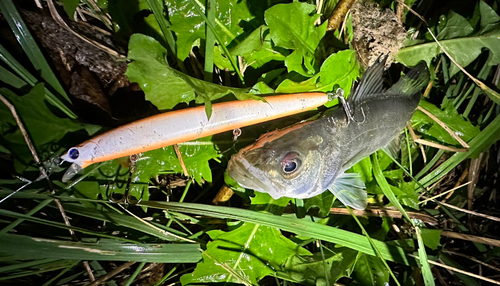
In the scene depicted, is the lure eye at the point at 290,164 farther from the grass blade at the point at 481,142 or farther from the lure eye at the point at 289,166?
the grass blade at the point at 481,142

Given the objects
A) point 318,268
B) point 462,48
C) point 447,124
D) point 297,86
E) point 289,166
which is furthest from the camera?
point 447,124

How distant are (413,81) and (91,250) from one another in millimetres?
2667

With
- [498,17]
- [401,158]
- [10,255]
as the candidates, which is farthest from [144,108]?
[498,17]

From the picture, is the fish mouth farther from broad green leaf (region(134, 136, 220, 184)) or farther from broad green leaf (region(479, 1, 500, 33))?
broad green leaf (region(479, 1, 500, 33))

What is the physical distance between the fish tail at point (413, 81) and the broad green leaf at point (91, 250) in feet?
6.38

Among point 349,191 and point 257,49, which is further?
point 349,191

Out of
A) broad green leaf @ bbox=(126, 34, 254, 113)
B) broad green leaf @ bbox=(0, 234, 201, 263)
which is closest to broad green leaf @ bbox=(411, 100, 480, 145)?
broad green leaf @ bbox=(126, 34, 254, 113)

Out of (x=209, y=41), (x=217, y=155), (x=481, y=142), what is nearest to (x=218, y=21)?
(x=209, y=41)

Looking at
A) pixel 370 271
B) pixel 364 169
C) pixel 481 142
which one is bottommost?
pixel 370 271

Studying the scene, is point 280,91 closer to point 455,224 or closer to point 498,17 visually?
point 498,17

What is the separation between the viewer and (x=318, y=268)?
→ 7.43 feet

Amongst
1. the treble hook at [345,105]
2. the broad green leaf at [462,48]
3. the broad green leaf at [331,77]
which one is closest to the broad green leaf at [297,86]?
the broad green leaf at [331,77]

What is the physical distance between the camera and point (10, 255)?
197 centimetres

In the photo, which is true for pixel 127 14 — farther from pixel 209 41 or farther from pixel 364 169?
pixel 364 169
